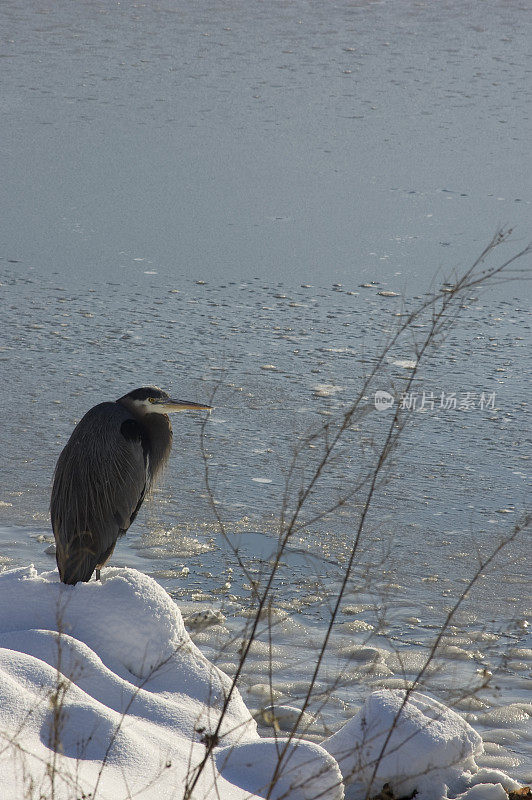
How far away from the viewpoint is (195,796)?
2.19 meters

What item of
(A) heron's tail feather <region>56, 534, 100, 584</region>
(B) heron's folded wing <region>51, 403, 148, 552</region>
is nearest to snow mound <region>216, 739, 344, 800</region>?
(A) heron's tail feather <region>56, 534, 100, 584</region>

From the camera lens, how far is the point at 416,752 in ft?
8.30

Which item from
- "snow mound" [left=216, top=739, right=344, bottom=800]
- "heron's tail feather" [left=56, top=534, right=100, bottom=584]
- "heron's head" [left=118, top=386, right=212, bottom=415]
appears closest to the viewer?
"snow mound" [left=216, top=739, right=344, bottom=800]

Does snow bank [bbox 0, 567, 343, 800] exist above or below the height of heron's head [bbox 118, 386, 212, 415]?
below

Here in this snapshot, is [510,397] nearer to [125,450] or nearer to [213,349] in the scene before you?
[213,349]

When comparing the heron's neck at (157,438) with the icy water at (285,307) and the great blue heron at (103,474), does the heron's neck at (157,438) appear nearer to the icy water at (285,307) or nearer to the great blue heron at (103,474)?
the great blue heron at (103,474)

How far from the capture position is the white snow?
2.18 m

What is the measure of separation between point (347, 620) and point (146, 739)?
119 centimetres

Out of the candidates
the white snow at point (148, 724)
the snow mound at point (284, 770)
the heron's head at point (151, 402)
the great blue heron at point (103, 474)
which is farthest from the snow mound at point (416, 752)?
the heron's head at point (151, 402)

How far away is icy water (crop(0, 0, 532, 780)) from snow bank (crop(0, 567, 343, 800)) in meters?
0.25

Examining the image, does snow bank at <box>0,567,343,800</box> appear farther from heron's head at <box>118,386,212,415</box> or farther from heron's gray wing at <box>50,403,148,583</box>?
heron's head at <box>118,386,212,415</box>

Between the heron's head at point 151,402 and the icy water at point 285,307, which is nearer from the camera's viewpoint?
the icy water at point 285,307

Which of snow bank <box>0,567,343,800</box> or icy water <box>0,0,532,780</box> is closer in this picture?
snow bank <box>0,567,343,800</box>

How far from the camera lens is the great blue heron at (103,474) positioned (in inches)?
Result: 134
